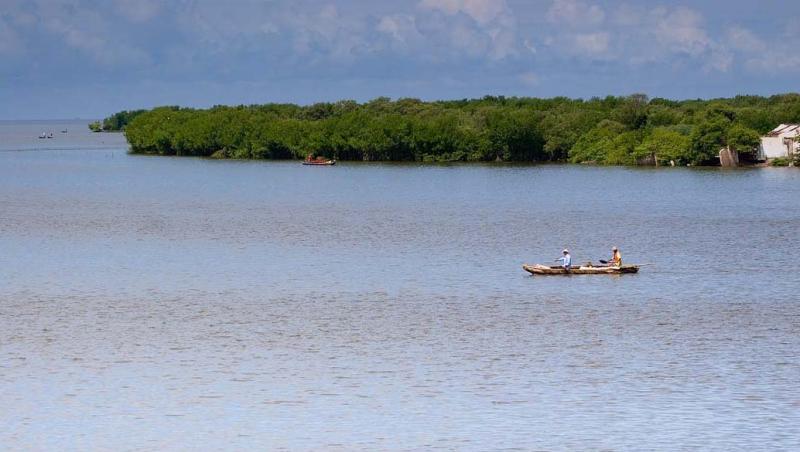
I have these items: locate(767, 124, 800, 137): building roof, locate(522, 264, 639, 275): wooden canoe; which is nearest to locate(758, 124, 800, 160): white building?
locate(767, 124, 800, 137): building roof

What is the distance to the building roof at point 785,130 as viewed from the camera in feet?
313

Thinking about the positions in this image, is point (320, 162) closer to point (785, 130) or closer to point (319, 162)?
point (319, 162)

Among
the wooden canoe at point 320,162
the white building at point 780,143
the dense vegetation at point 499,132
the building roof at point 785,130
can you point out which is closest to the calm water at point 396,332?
the building roof at point 785,130

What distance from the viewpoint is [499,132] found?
111312mm

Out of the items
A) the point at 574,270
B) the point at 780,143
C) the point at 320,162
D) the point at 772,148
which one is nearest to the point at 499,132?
the point at 320,162

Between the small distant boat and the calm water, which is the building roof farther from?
the small distant boat

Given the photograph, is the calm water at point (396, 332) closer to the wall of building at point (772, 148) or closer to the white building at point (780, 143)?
the white building at point (780, 143)

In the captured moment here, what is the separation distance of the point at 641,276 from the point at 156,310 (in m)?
14.2

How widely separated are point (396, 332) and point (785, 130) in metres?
74.6

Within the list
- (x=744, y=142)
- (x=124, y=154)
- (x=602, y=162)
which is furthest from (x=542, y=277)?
(x=124, y=154)

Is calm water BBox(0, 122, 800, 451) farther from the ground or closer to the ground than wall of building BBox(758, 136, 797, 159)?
closer to the ground

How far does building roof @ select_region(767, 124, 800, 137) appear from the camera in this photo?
95.3 metres

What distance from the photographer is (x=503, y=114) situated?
114500 millimetres

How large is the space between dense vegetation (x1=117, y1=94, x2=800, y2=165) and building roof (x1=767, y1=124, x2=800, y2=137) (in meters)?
1.73
